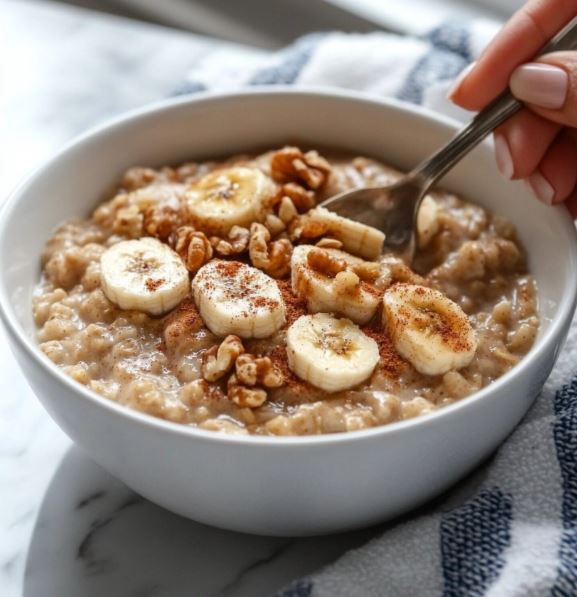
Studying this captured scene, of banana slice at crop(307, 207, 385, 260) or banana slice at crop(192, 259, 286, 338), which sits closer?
banana slice at crop(192, 259, 286, 338)

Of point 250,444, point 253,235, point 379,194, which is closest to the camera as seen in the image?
point 250,444

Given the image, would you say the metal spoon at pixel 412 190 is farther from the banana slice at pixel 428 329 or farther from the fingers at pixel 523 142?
the banana slice at pixel 428 329

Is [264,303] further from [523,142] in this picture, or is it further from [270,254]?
[523,142]

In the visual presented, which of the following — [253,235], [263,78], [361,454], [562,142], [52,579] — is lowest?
[52,579]

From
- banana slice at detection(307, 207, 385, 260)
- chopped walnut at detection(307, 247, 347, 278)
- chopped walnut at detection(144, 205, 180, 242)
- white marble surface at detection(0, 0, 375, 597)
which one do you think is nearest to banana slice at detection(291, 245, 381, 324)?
chopped walnut at detection(307, 247, 347, 278)

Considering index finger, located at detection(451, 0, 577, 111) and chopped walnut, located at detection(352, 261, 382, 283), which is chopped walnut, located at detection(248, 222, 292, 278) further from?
index finger, located at detection(451, 0, 577, 111)

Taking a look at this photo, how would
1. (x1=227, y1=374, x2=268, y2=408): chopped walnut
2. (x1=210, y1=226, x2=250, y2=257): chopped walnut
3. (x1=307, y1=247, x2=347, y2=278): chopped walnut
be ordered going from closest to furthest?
1. (x1=227, y1=374, x2=268, y2=408): chopped walnut
2. (x1=307, y1=247, x2=347, y2=278): chopped walnut
3. (x1=210, y1=226, x2=250, y2=257): chopped walnut

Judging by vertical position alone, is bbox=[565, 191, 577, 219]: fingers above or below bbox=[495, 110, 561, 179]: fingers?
below

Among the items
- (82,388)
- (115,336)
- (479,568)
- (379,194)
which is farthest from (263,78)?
(479,568)

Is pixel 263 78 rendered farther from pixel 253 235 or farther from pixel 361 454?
pixel 361 454
